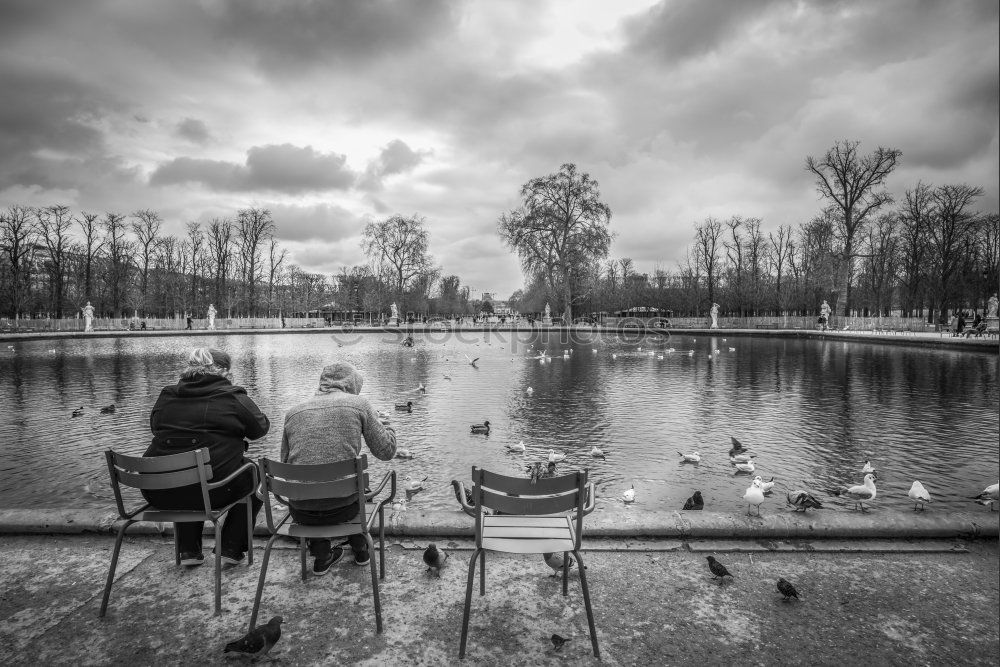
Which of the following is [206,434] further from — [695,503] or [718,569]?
[695,503]

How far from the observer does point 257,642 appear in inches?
104

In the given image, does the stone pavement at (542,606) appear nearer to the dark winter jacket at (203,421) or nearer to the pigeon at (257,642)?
the pigeon at (257,642)

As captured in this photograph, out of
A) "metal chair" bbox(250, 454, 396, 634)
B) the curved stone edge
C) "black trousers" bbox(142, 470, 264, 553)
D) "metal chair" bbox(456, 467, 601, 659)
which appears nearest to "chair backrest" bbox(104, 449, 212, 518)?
"black trousers" bbox(142, 470, 264, 553)

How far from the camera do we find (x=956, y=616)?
3057mm

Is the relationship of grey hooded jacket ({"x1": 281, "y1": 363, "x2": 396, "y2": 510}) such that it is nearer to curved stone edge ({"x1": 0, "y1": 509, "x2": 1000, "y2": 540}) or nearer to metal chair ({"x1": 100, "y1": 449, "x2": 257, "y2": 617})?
metal chair ({"x1": 100, "y1": 449, "x2": 257, "y2": 617})

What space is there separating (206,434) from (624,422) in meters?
7.13

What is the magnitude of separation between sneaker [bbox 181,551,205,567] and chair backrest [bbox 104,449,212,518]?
2.26 feet

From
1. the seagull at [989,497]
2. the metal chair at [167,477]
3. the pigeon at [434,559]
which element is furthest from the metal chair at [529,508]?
the seagull at [989,497]

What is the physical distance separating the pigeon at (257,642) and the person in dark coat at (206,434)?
1167 millimetres

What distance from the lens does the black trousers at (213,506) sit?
3.42 metres

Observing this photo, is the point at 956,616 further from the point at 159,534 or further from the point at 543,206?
the point at 543,206

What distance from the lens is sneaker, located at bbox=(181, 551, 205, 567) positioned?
3.64 meters

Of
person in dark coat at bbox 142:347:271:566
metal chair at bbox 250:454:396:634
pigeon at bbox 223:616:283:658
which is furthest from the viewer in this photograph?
person in dark coat at bbox 142:347:271:566

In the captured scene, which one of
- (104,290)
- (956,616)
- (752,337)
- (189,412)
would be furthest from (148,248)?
(956,616)
